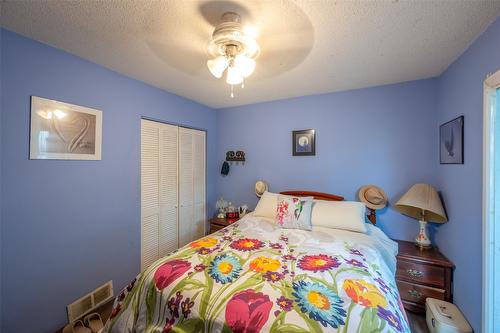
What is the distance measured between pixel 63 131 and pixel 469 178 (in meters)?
3.20

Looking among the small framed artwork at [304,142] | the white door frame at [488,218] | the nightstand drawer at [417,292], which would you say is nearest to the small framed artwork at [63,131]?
the small framed artwork at [304,142]

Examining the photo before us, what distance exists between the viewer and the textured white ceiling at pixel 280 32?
1.18 m

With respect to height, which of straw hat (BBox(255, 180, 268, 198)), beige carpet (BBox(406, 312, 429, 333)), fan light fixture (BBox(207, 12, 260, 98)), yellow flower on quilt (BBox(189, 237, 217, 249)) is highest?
fan light fixture (BBox(207, 12, 260, 98))

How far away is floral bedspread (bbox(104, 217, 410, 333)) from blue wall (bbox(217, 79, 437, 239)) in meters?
1.03

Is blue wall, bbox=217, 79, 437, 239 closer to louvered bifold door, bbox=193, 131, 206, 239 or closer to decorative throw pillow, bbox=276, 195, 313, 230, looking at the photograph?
louvered bifold door, bbox=193, 131, 206, 239

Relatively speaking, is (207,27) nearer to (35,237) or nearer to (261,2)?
(261,2)

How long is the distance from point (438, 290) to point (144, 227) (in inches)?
117

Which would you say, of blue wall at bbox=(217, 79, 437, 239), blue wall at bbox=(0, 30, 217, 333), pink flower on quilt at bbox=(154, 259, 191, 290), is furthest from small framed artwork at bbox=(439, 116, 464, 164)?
blue wall at bbox=(0, 30, 217, 333)

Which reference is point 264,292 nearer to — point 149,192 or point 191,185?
point 149,192

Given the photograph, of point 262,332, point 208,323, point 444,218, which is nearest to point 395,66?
point 444,218

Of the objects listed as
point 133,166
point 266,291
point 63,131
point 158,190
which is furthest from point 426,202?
point 63,131

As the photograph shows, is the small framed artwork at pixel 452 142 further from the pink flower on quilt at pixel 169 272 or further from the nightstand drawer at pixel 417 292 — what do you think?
the pink flower on quilt at pixel 169 272

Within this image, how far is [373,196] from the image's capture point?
91.0 inches

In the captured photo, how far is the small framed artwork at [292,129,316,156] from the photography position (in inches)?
106
